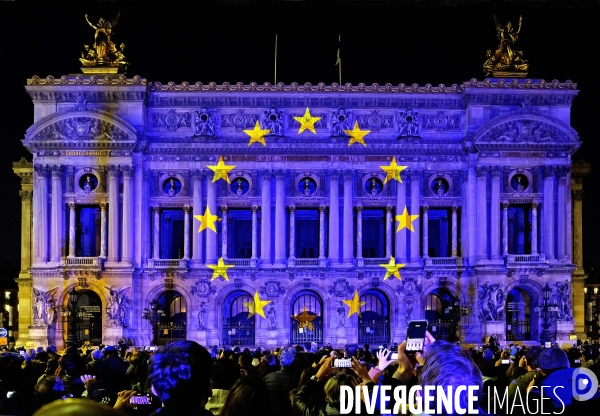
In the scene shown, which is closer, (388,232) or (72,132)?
(72,132)

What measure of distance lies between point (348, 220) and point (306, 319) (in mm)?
7361

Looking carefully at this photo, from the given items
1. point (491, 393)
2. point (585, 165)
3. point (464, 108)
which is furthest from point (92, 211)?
point (491, 393)

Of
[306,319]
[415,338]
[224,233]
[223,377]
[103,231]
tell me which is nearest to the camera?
[223,377]

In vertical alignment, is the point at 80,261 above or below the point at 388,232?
below

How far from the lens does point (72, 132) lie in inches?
2719

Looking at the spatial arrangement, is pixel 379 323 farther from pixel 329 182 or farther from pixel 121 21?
pixel 121 21

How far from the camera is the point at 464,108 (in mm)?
71625

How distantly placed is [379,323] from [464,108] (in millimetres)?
16163

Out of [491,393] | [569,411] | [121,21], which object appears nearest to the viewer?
[569,411]

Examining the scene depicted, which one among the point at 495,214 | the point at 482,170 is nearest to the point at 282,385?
the point at 495,214

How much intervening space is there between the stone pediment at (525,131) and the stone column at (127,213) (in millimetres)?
23629

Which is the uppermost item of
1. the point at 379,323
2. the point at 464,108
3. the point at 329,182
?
the point at 464,108

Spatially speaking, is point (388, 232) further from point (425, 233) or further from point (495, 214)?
point (495, 214)

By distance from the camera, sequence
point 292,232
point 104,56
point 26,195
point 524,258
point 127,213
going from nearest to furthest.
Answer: point 127,213
point 524,258
point 292,232
point 104,56
point 26,195
